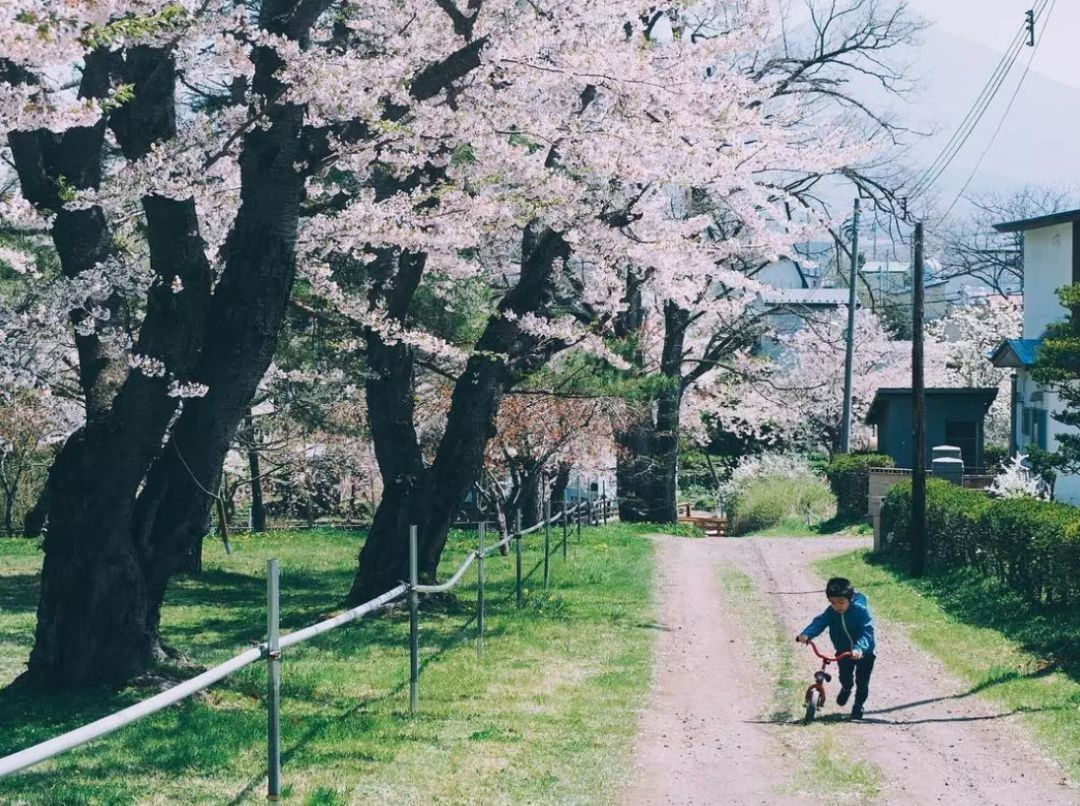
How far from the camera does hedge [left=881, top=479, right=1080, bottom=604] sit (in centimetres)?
1521

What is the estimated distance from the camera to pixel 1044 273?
35156 mm

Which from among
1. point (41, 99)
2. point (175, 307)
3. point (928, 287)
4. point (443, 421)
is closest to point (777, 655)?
point (175, 307)

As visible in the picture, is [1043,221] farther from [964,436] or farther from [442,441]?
[442,441]

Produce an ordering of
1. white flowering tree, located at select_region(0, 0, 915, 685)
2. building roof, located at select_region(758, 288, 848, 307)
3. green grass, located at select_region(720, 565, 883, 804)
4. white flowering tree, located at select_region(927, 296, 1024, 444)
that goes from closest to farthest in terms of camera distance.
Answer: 1. green grass, located at select_region(720, 565, 883, 804)
2. white flowering tree, located at select_region(0, 0, 915, 685)
3. white flowering tree, located at select_region(927, 296, 1024, 444)
4. building roof, located at select_region(758, 288, 848, 307)

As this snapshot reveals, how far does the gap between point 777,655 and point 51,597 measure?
25.9 ft

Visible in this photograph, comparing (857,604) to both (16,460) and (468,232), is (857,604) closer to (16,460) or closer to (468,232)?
(468,232)

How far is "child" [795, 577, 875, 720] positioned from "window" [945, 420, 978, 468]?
108ft

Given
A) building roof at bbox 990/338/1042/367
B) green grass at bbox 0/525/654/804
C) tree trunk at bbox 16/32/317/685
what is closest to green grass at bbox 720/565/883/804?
green grass at bbox 0/525/654/804

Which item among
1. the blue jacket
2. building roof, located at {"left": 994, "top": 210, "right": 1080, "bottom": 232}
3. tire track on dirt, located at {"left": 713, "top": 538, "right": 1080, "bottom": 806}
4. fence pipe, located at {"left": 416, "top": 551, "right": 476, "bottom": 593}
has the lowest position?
tire track on dirt, located at {"left": 713, "top": 538, "right": 1080, "bottom": 806}

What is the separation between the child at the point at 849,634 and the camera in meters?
11.5

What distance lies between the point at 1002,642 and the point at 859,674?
4.66 m

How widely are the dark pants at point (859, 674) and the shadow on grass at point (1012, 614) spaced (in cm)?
256

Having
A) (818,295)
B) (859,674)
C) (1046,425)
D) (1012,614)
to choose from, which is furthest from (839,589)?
(818,295)

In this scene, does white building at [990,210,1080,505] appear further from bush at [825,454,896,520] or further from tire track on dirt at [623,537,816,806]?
tire track on dirt at [623,537,816,806]
